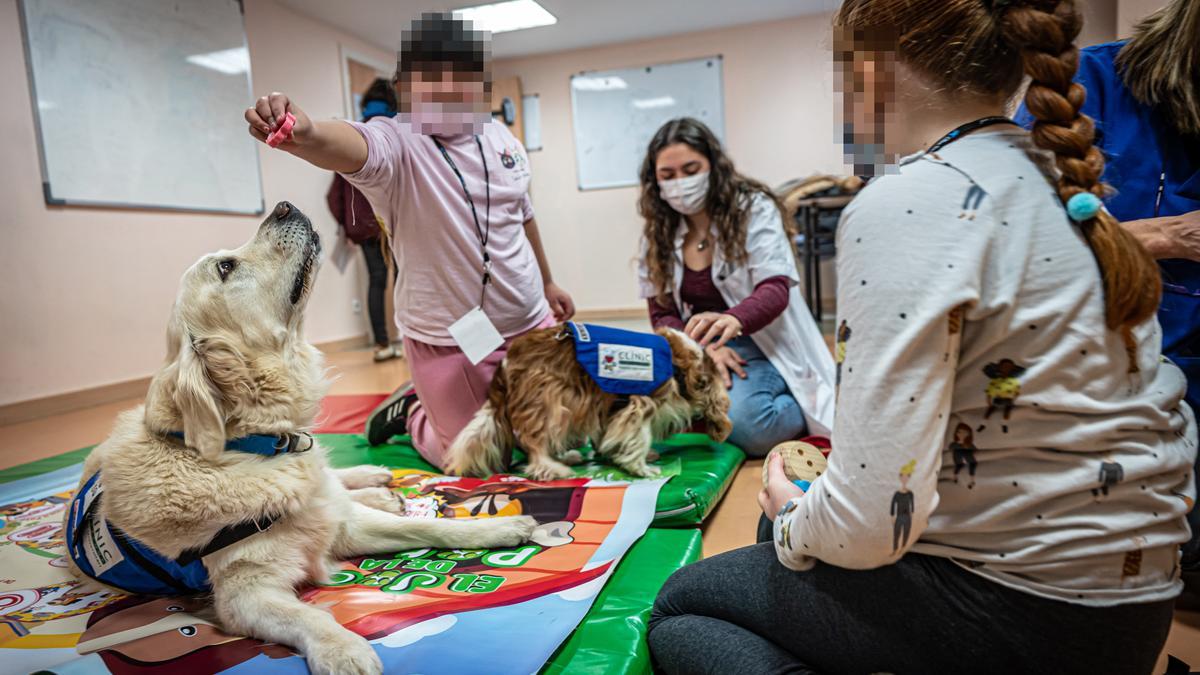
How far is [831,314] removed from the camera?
755cm

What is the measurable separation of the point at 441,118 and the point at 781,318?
5.13ft

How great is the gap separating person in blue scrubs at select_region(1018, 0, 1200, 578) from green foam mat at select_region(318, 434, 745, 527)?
108cm

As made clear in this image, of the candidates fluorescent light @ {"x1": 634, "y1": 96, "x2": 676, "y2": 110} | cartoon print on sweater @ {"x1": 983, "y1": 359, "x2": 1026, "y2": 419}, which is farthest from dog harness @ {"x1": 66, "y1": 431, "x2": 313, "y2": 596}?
fluorescent light @ {"x1": 634, "y1": 96, "x2": 676, "y2": 110}

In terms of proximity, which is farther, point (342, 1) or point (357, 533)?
point (342, 1)

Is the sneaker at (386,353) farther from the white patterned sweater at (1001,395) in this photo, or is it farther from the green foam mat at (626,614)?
the white patterned sweater at (1001,395)

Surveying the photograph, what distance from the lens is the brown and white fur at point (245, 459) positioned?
4.07ft

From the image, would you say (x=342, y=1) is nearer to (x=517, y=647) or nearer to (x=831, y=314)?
(x=831, y=314)

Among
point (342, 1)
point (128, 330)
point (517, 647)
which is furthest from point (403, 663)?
point (342, 1)

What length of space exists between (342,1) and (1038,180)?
679cm

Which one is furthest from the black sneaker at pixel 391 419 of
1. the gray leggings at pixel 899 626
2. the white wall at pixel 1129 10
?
the white wall at pixel 1129 10

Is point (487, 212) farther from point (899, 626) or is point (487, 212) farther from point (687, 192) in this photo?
point (899, 626)

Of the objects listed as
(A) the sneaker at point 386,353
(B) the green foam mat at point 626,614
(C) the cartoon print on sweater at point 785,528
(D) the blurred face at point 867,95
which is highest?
(D) the blurred face at point 867,95

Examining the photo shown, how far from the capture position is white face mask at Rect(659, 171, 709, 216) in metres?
2.71

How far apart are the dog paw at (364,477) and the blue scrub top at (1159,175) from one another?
1951 mm
